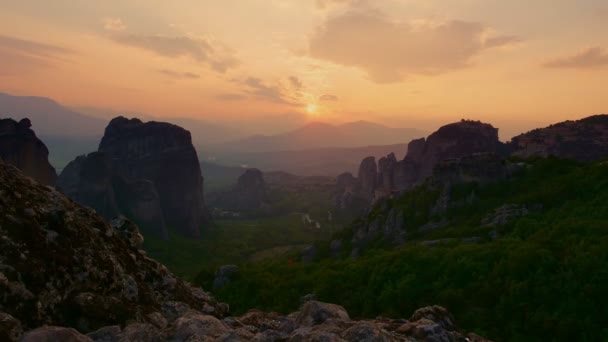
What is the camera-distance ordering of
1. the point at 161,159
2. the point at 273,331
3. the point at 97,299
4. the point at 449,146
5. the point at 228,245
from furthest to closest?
the point at 161,159, the point at 228,245, the point at 449,146, the point at 273,331, the point at 97,299

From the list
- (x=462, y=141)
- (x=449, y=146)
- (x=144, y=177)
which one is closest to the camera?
(x=462, y=141)

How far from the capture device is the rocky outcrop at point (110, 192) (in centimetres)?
14275

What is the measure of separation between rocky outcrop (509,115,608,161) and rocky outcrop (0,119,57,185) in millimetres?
143752

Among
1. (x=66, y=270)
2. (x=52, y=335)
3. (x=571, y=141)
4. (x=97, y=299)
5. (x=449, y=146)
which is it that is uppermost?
(x=571, y=141)

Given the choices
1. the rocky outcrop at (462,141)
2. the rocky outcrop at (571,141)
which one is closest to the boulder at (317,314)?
the rocky outcrop at (571,141)

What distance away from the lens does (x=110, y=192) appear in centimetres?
14538

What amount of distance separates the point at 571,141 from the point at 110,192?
154227mm

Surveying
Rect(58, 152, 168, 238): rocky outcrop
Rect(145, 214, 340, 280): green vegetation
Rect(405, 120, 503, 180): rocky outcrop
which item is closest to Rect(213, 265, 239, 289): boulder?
Rect(145, 214, 340, 280): green vegetation

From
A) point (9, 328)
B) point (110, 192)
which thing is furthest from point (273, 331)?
point (110, 192)

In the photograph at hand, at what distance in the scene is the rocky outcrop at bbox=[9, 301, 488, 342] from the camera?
10795 millimetres

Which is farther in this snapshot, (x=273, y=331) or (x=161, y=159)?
(x=161, y=159)

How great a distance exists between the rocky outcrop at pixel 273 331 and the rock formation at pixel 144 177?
5727 inches

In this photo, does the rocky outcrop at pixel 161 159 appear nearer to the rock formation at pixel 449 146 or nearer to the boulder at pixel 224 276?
the rock formation at pixel 449 146

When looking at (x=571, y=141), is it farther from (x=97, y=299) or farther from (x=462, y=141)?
(x=97, y=299)
